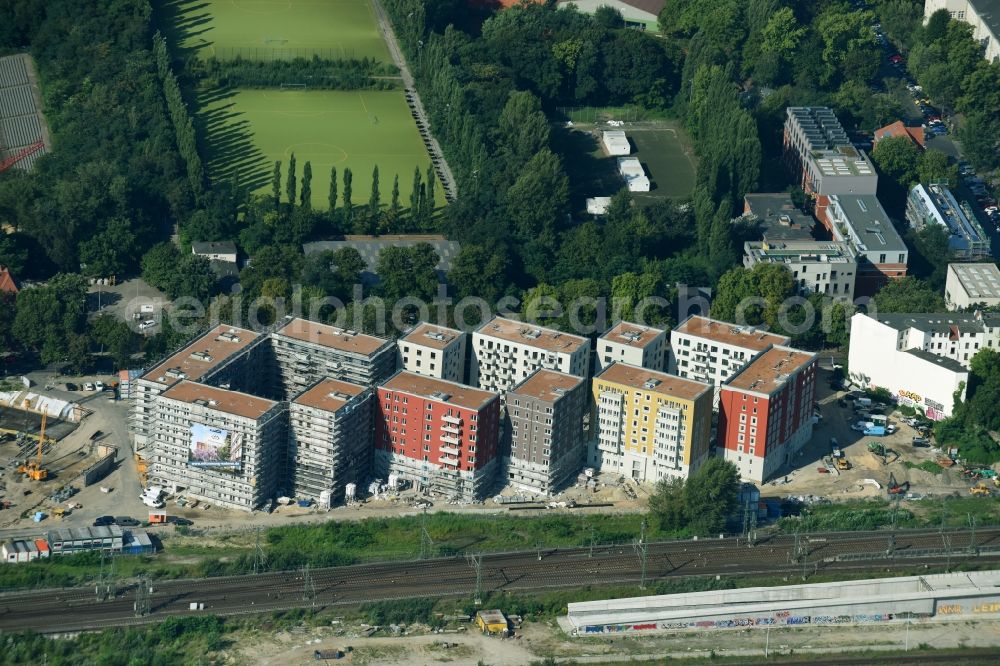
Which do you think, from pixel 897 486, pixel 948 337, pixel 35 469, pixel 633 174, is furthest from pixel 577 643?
pixel 633 174

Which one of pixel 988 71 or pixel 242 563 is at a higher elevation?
pixel 988 71

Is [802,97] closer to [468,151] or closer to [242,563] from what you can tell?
[468,151]

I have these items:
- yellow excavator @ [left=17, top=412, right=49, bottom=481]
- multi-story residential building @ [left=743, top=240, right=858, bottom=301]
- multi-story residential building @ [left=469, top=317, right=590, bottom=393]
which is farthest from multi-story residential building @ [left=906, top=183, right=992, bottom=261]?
yellow excavator @ [left=17, top=412, right=49, bottom=481]

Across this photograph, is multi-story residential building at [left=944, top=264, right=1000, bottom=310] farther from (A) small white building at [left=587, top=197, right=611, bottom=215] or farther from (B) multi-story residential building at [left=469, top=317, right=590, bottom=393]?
(B) multi-story residential building at [left=469, top=317, right=590, bottom=393]

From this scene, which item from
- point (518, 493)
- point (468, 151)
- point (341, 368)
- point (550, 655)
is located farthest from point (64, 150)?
point (550, 655)

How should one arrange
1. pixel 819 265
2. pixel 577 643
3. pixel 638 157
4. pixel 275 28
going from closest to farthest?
1. pixel 577 643
2. pixel 819 265
3. pixel 638 157
4. pixel 275 28

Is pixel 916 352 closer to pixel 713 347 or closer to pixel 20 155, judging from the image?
pixel 713 347

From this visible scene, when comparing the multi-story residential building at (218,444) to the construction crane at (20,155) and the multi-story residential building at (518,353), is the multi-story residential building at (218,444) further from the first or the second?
the construction crane at (20,155)
